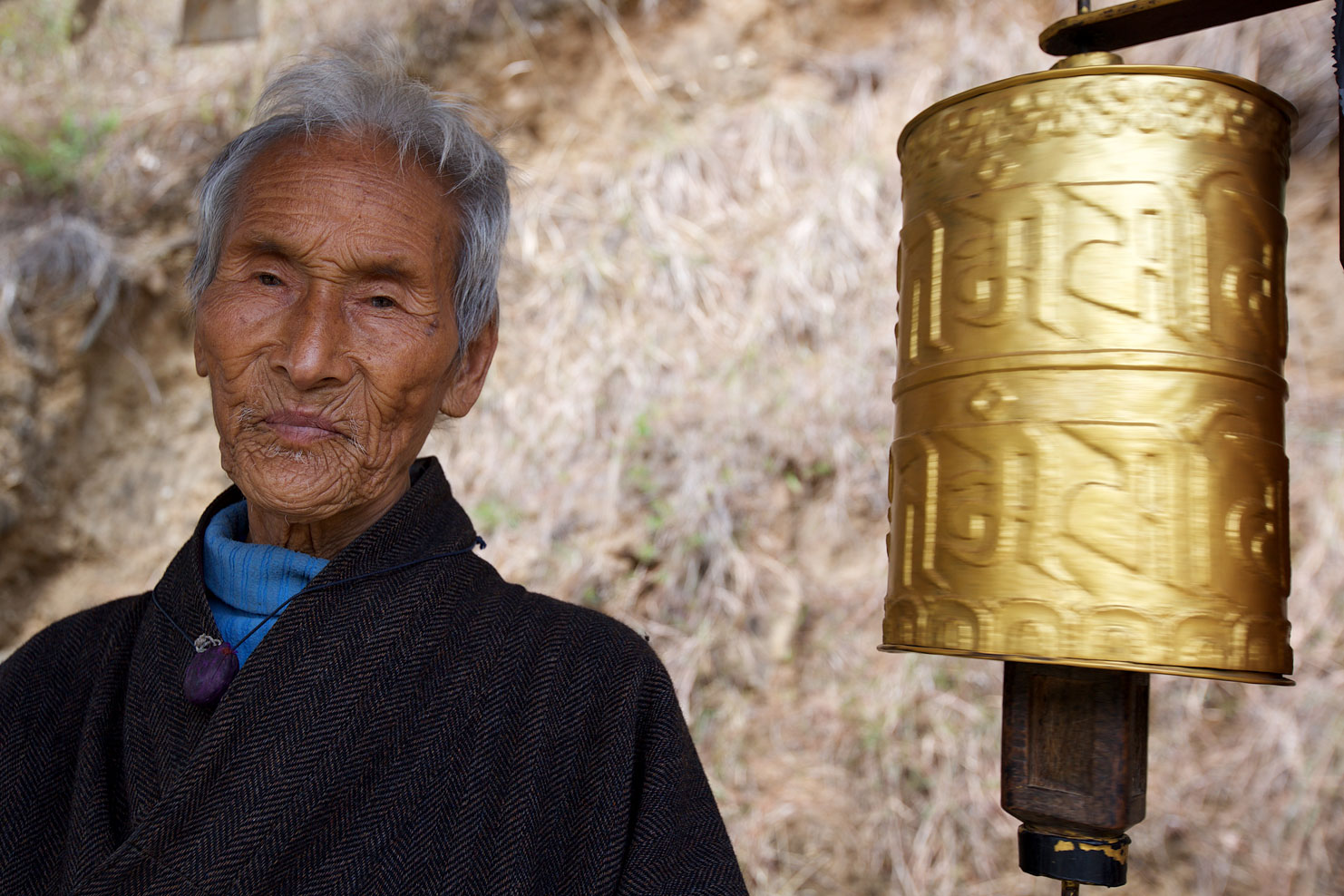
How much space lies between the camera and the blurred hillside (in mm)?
2922

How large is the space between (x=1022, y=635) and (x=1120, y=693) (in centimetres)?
17

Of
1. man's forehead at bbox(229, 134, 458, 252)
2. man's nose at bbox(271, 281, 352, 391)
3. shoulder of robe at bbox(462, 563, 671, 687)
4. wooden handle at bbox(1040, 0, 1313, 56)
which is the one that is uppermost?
wooden handle at bbox(1040, 0, 1313, 56)

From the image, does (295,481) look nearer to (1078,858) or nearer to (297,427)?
(297,427)

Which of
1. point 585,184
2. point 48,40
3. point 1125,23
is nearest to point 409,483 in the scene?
point 1125,23

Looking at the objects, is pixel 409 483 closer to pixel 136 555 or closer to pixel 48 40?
pixel 136 555

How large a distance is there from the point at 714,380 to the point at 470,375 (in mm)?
2295

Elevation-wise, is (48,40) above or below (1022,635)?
above

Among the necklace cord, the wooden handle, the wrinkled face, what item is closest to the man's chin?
the wrinkled face

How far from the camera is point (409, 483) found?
1546 mm

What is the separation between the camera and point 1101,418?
104 cm

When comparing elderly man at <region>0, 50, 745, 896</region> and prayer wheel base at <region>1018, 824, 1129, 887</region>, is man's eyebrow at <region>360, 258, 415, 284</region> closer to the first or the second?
elderly man at <region>0, 50, 745, 896</region>

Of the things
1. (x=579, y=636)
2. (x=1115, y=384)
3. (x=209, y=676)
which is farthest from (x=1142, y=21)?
(x=209, y=676)

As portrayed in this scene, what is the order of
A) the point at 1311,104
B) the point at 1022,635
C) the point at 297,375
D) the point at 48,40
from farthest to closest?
the point at 48,40 < the point at 1311,104 < the point at 297,375 < the point at 1022,635

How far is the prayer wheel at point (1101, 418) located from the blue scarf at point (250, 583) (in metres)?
0.86
